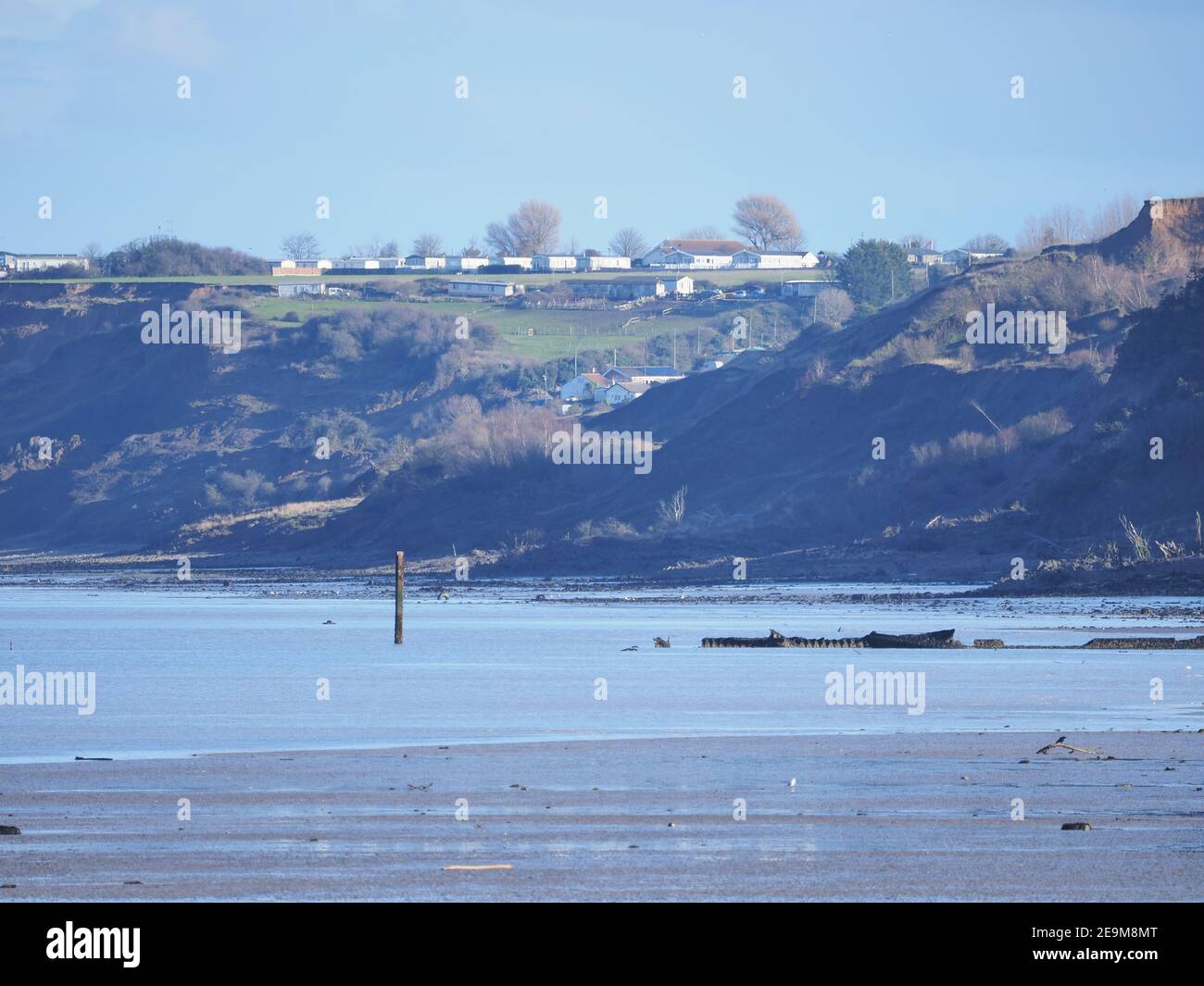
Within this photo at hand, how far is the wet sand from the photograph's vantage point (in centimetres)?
1605

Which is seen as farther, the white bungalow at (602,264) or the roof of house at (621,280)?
the white bungalow at (602,264)

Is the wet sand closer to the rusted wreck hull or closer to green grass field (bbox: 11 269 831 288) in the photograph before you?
the rusted wreck hull

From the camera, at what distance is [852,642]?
1841 inches

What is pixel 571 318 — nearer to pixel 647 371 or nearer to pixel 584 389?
pixel 647 371

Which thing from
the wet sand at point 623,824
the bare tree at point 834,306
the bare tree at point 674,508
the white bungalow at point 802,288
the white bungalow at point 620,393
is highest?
the white bungalow at point 802,288

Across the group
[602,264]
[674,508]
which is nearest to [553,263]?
[602,264]

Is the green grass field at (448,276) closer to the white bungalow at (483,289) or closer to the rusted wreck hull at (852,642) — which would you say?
the white bungalow at (483,289)

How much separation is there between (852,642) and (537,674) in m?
8.85

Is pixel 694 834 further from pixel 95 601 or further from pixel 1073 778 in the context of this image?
pixel 95 601

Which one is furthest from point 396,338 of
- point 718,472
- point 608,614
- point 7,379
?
point 608,614

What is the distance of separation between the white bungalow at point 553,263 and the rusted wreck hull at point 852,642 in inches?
5622

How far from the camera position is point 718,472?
101000mm

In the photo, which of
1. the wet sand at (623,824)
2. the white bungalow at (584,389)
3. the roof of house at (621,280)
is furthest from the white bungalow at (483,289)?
the wet sand at (623,824)

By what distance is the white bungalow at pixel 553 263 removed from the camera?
624 feet
